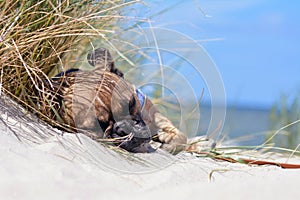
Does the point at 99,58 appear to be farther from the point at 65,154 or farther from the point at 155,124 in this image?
the point at 65,154

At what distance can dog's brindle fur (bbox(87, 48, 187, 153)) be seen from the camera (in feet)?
8.73

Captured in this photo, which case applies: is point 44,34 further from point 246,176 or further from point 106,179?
point 246,176

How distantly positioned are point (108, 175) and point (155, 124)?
2.59ft

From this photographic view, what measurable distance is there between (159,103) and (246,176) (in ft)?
3.38

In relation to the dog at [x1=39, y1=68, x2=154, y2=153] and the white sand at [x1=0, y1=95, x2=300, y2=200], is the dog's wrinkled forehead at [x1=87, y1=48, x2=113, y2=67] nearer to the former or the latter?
the dog at [x1=39, y1=68, x2=154, y2=153]

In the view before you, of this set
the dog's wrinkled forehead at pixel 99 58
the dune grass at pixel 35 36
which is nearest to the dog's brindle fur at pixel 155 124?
the dog's wrinkled forehead at pixel 99 58

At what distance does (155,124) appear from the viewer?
2830mm

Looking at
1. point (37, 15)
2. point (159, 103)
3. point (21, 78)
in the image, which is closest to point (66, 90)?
point (21, 78)

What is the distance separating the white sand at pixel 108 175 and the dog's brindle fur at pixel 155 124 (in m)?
0.18

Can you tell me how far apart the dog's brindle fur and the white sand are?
0.59 feet

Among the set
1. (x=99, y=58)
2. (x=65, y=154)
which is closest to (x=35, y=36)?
(x=99, y=58)

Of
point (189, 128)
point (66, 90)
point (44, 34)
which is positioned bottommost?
point (189, 128)

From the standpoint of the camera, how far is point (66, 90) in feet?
8.39

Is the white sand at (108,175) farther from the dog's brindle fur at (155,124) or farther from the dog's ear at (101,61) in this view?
the dog's ear at (101,61)
